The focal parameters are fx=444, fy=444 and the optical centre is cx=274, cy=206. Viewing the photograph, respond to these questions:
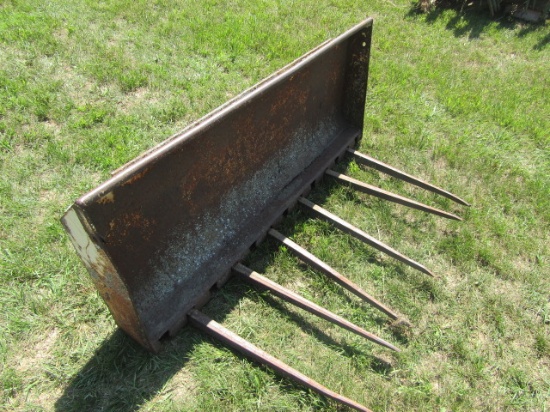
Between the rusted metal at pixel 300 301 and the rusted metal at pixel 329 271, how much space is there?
0.68ft

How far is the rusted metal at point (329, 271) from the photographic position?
2795 mm

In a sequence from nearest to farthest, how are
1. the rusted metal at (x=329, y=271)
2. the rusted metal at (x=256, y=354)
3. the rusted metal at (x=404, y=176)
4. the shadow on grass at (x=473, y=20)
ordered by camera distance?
the rusted metal at (x=256, y=354) < the rusted metal at (x=329, y=271) < the rusted metal at (x=404, y=176) < the shadow on grass at (x=473, y=20)

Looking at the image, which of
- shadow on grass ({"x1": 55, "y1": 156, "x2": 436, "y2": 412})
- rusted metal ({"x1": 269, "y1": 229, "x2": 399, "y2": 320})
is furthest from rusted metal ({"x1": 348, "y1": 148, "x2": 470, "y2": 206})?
shadow on grass ({"x1": 55, "y1": 156, "x2": 436, "y2": 412})

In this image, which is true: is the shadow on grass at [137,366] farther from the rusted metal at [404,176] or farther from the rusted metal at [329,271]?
the rusted metal at [404,176]

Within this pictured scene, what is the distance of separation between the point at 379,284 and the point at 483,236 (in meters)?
1.05

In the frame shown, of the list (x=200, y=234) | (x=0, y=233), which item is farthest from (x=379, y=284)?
(x=0, y=233)

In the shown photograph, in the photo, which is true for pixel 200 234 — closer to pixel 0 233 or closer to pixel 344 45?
pixel 0 233

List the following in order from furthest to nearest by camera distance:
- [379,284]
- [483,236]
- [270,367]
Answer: [483,236], [379,284], [270,367]

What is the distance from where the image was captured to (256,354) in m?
2.53

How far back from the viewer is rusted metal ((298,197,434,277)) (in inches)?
121

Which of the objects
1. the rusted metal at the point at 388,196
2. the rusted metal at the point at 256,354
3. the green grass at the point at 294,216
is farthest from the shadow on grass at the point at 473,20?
the rusted metal at the point at 256,354

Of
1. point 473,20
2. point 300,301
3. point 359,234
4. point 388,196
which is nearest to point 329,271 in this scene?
point 300,301

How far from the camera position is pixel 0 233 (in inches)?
131

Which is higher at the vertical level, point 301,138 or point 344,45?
point 344,45
